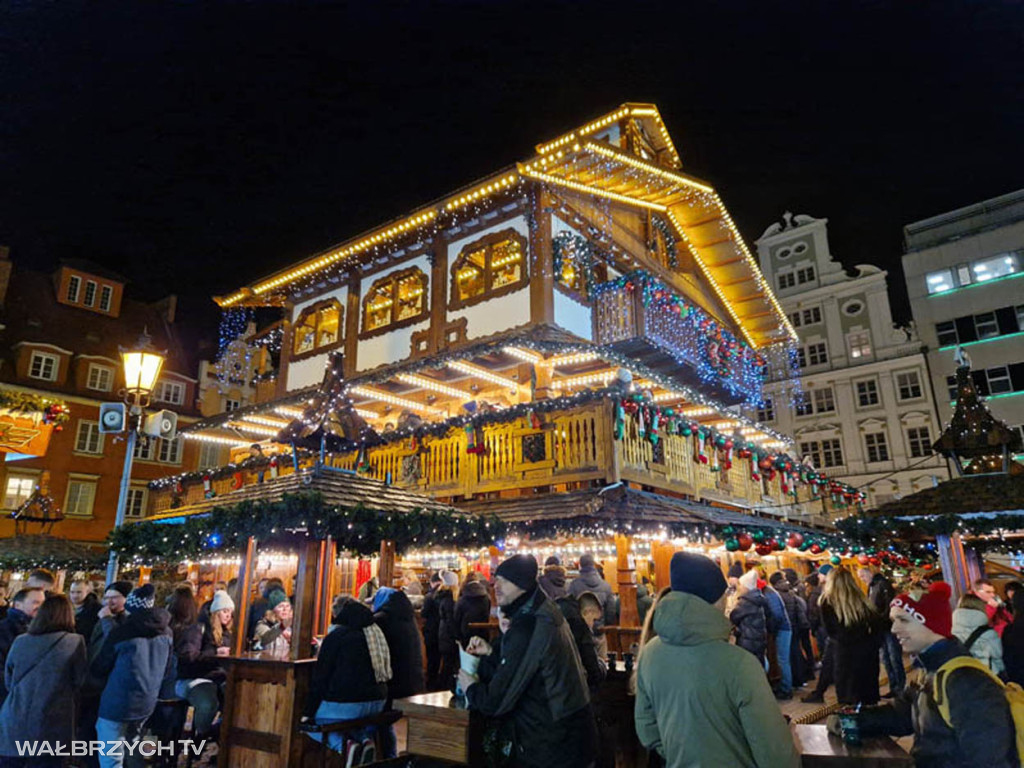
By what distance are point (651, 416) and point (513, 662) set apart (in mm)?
8898

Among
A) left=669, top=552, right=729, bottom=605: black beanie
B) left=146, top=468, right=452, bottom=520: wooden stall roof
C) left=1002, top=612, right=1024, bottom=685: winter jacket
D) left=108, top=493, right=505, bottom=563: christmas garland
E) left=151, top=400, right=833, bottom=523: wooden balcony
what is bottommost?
left=1002, top=612, right=1024, bottom=685: winter jacket

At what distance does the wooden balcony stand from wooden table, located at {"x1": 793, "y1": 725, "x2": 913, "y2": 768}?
737cm

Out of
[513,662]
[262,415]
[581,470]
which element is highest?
[262,415]

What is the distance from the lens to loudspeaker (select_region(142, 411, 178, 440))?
1017 cm

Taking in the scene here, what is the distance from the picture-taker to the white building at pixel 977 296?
30.0m

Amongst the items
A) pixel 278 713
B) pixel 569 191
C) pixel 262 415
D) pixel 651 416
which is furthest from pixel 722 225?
pixel 278 713

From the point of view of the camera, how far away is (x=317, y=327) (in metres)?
18.6

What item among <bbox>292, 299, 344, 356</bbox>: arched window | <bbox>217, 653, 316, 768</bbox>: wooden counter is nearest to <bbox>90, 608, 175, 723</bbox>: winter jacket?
<bbox>217, 653, 316, 768</bbox>: wooden counter

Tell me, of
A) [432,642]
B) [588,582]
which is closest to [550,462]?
[588,582]

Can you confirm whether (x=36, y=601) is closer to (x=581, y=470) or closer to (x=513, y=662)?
(x=513, y=662)

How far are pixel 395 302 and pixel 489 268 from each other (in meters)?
3.18

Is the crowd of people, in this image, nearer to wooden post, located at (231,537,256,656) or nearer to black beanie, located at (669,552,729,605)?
black beanie, located at (669,552,729,605)

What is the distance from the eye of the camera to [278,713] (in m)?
5.99

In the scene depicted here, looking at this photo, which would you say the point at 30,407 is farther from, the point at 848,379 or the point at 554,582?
the point at 848,379
